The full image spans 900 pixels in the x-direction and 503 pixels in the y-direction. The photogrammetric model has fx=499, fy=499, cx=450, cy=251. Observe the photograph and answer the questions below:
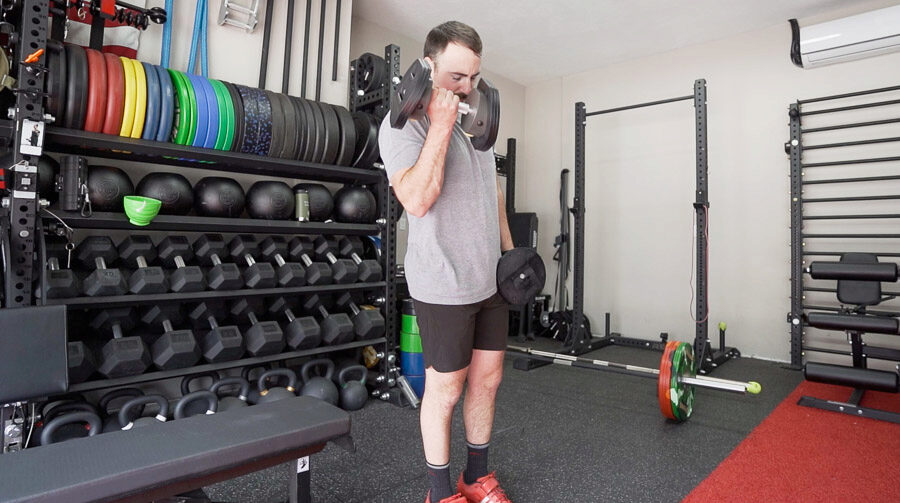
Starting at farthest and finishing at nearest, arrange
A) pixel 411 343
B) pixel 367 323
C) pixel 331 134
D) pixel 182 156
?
pixel 411 343
pixel 367 323
pixel 331 134
pixel 182 156

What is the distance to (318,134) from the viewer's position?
7.88 ft

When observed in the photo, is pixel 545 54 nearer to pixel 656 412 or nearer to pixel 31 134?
pixel 656 412

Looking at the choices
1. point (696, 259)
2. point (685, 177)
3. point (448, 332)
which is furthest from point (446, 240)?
point (685, 177)

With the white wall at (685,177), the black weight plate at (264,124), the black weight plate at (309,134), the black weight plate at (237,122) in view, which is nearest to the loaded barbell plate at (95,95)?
the black weight plate at (237,122)

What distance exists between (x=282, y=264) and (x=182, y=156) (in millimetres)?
627

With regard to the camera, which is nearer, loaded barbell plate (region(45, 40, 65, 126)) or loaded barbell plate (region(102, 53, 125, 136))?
loaded barbell plate (region(45, 40, 65, 126))

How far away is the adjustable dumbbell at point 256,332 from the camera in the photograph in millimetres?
2229

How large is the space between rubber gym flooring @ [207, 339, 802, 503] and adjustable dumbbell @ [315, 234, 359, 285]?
647mm

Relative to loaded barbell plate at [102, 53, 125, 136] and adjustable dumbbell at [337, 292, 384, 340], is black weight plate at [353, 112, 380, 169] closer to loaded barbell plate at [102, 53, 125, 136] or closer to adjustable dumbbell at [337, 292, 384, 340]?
adjustable dumbbell at [337, 292, 384, 340]

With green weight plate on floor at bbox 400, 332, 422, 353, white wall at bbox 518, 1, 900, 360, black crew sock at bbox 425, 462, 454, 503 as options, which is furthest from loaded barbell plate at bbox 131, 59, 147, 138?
white wall at bbox 518, 1, 900, 360

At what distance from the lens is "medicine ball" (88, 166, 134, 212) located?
190cm

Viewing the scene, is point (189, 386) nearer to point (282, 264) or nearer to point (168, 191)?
point (282, 264)

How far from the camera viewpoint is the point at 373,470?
5.78ft

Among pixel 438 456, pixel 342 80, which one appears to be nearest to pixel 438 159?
pixel 438 456
